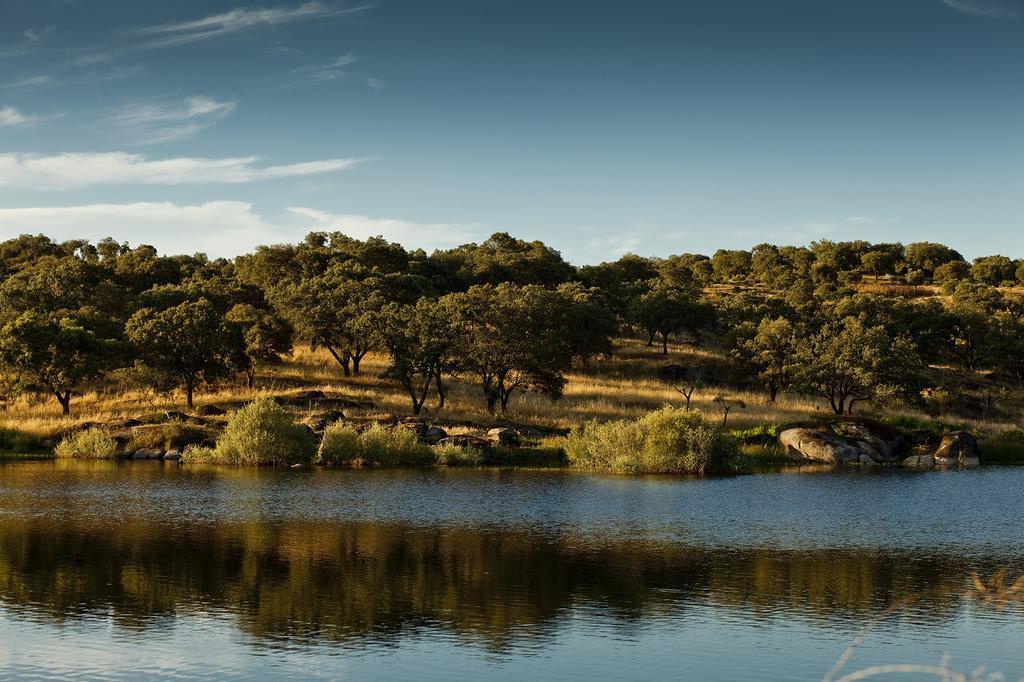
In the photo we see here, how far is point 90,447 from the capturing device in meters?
60.7

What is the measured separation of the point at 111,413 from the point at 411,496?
1426 inches

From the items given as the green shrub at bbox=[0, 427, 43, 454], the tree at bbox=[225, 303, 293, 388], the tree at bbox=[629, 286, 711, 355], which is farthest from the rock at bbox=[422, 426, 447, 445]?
the tree at bbox=[629, 286, 711, 355]

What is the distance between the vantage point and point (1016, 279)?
176 meters

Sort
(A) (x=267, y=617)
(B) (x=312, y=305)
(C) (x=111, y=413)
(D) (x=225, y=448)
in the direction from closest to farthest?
(A) (x=267, y=617) → (D) (x=225, y=448) → (C) (x=111, y=413) → (B) (x=312, y=305)

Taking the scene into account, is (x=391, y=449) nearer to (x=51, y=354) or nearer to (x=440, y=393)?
(x=440, y=393)

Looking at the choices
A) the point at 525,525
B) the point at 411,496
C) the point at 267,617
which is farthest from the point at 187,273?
the point at 267,617

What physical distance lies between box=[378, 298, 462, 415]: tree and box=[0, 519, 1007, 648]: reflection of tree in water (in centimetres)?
3760

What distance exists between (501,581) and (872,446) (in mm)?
43291

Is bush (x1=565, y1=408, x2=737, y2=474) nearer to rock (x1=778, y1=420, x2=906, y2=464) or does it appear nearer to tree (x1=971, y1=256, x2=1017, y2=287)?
rock (x1=778, y1=420, x2=906, y2=464)

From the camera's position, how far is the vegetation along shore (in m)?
59.2

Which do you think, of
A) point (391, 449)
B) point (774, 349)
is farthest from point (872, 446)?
point (391, 449)

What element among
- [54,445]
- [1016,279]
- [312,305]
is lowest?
[54,445]

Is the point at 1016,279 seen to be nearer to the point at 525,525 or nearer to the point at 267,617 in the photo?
the point at 525,525

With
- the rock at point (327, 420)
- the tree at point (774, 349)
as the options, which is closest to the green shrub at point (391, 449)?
the rock at point (327, 420)
